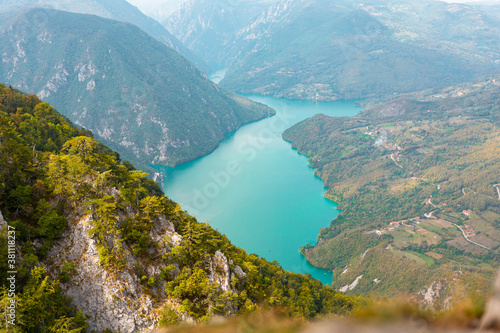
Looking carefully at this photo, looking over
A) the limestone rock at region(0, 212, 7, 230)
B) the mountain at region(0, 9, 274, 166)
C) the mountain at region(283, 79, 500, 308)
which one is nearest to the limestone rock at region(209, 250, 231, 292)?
the limestone rock at region(0, 212, 7, 230)

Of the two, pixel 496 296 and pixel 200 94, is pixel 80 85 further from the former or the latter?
pixel 496 296

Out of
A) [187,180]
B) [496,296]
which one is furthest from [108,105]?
[496,296]

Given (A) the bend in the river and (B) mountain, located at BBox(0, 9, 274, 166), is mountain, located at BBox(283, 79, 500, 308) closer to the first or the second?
(A) the bend in the river

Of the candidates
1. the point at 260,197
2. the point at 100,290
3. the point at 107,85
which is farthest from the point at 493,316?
the point at 107,85

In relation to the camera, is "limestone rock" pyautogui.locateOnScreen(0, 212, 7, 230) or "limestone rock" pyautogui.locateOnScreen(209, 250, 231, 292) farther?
"limestone rock" pyautogui.locateOnScreen(209, 250, 231, 292)

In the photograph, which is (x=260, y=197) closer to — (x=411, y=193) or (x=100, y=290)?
(x=411, y=193)

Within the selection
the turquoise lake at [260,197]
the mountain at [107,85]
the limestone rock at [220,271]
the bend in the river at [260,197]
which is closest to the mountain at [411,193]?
the turquoise lake at [260,197]

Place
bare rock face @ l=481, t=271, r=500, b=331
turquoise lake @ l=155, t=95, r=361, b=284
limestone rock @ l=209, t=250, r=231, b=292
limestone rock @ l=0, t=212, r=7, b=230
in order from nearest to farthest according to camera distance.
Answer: bare rock face @ l=481, t=271, r=500, b=331 → limestone rock @ l=0, t=212, r=7, b=230 → limestone rock @ l=209, t=250, r=231, b=292 → turquoise lake @ l=155, t=95, r=361, b=284
